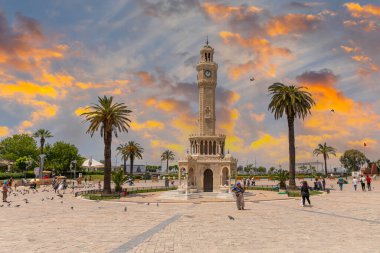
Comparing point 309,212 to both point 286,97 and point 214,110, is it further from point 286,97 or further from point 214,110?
point 214,110

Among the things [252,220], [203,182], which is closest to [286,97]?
[203,182]

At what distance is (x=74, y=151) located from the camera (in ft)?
341

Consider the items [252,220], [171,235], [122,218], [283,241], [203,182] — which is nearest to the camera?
[283,241]

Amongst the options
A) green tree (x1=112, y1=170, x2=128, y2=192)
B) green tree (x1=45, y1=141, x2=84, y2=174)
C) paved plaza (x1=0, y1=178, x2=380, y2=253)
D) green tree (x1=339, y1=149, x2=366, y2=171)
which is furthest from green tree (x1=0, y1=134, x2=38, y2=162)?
green tree (x1=339, y1=149, x2=366, y2=171)

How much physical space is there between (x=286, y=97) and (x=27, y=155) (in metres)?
88.1

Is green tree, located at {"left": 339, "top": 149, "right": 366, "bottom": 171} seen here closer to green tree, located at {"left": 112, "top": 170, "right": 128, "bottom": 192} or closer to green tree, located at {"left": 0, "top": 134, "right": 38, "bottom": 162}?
green tree, located at {"left": 0, "top": 134, "right": 38, "bottom": 162}

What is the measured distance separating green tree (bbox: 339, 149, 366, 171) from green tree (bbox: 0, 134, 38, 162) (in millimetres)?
141318

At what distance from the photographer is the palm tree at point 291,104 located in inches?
1863

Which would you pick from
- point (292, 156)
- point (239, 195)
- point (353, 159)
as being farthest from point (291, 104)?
point (353, 159)

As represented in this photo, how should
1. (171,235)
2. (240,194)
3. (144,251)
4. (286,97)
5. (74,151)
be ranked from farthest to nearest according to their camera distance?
1. (74,151)
2. (286,97)
3. (240,194)
4. (171,235)
5. (144,251)

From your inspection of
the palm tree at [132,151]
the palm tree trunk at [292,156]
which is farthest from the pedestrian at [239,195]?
the palm tree at [132,151]

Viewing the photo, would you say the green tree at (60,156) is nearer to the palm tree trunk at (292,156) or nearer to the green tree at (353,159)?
the palm tree trunk at (292,156)

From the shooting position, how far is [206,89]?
182 feet

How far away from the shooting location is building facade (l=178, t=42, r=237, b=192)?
168ft
